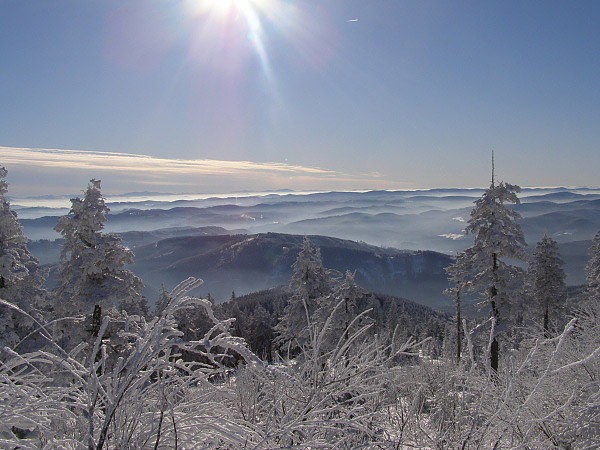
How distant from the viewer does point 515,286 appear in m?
17.6

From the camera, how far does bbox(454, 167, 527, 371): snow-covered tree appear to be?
56.8ft

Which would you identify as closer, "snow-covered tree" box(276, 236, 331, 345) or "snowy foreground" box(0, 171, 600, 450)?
"snowy foreground" box(0, 171, 600, 450)

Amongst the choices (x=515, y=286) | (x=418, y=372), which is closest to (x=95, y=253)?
(x=418, y=372)

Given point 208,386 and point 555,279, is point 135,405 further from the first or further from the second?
point 555,279

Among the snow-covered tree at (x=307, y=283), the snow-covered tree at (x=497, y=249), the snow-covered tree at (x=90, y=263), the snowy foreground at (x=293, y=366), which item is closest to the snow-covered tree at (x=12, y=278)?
the snowy foreground at (x=293, y=366)

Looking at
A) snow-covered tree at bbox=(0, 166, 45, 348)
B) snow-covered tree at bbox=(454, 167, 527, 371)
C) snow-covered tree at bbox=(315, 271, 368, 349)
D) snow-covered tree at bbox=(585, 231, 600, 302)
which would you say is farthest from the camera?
snow-covered tree at bbox=(585, 231, 600, 302)

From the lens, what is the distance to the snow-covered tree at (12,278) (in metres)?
15.0

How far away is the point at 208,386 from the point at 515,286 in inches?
698

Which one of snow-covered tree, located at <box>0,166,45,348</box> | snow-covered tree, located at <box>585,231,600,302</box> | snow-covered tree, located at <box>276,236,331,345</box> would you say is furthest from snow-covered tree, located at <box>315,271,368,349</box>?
snow-covered tree, located at <box>585,231,600,302</box>

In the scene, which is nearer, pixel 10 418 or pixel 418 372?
pixel 10 418

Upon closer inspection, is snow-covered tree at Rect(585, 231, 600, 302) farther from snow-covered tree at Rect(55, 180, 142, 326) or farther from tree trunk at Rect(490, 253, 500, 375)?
snow-covered tree at Rect(55, 180, 142, 326)

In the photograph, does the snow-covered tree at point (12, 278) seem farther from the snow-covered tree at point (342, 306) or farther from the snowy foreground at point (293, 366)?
the snow-covered tree at point (342, 306)

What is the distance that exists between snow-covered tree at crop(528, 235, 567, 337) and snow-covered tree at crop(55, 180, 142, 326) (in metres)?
27.3

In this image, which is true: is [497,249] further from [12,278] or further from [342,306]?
[12,278]
